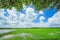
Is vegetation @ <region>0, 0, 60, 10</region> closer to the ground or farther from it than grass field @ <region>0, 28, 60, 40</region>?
farther from it

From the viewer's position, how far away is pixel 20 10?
171cm

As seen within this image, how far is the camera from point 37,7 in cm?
171

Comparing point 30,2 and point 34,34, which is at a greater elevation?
point 30,2

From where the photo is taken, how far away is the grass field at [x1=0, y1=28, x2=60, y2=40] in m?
1.64

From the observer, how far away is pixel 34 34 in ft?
5.43

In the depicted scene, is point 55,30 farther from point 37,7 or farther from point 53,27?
point 37,7

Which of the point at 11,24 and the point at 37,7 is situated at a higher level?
the point at 37,7

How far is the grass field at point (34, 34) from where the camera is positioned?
1.64 meters

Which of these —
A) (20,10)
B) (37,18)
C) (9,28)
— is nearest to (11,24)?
(9,28)

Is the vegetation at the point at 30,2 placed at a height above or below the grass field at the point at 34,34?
above

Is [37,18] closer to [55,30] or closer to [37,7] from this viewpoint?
[37,7]

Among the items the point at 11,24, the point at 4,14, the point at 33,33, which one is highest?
the point at 4,14

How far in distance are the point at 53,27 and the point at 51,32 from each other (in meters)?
0.07

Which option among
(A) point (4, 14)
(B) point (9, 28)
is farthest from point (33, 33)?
(A) point (4, 14)
